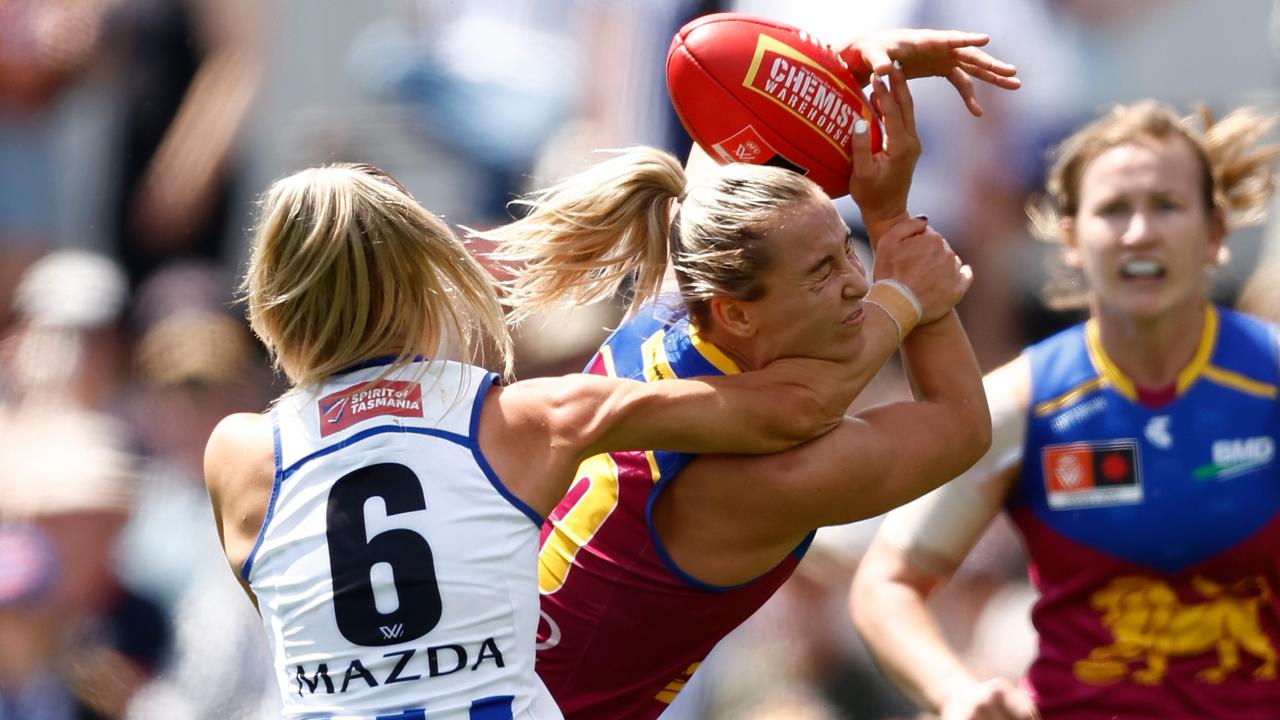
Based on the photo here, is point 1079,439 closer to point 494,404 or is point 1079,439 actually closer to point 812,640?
point 812,640

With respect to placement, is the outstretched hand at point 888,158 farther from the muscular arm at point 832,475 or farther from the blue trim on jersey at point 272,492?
the blue trim on jersey at point 272,492

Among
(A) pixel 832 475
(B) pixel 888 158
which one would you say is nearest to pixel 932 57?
(B) pixel 888 158

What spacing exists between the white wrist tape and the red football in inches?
10.6

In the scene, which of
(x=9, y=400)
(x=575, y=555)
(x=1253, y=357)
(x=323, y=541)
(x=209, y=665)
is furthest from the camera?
(x=9, y=400)

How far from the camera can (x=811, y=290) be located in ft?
8.90

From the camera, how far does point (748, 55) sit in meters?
2.99

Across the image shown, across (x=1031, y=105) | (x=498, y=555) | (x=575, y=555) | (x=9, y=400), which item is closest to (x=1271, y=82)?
(x=1031, y=105)

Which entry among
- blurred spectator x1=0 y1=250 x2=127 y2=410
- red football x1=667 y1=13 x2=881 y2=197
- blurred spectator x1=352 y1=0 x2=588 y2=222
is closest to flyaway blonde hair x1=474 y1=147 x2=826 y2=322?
red football x1=667 y1=13 x2=881 y2=197

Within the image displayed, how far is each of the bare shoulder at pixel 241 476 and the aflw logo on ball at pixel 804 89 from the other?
3.68 ft

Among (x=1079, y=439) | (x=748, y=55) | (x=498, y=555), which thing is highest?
(x=748, y=55)

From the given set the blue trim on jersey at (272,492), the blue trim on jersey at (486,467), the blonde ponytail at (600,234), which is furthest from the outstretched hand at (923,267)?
the blue trim on jersey at (272,492)

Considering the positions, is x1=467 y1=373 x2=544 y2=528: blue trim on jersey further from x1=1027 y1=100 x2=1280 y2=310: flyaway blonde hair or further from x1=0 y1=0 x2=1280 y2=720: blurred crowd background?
x1=0 y1=0 x2=1280 y2=720: blurred crowd background

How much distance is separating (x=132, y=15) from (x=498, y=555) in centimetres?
378

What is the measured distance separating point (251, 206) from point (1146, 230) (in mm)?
3098
